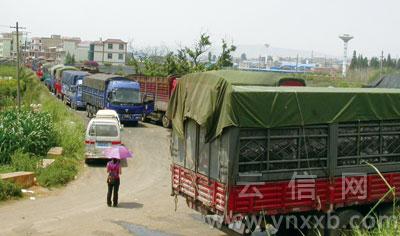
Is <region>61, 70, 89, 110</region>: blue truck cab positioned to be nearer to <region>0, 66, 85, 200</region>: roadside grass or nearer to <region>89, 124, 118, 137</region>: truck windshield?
<region>0, 66, 85, 200</region>: roadside grass

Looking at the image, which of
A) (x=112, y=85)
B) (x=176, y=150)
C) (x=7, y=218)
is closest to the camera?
(x=176, y=150)

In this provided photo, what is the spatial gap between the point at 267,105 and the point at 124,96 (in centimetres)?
2253

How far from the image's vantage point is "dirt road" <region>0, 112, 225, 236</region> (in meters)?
11.2

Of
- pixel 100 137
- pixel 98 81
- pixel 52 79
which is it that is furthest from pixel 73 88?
pixel 100 137

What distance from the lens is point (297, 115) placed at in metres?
9.05

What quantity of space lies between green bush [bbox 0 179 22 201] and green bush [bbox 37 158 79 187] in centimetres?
140

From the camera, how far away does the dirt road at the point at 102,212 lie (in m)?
11.2

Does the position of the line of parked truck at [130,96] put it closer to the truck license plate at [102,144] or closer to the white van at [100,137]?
the white van at [100,137]

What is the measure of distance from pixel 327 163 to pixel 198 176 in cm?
243

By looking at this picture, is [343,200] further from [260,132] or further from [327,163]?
[260,132]

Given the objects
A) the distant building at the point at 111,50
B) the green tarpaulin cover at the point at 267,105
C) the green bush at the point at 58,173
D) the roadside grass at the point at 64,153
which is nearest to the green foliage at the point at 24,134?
the roadside grass at the point at 64,153

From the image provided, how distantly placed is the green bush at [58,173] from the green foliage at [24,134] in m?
1.34

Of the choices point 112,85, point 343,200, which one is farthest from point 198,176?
point 112,85

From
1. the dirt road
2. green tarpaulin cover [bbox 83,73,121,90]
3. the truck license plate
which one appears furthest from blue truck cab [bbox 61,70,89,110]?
the dirt road
